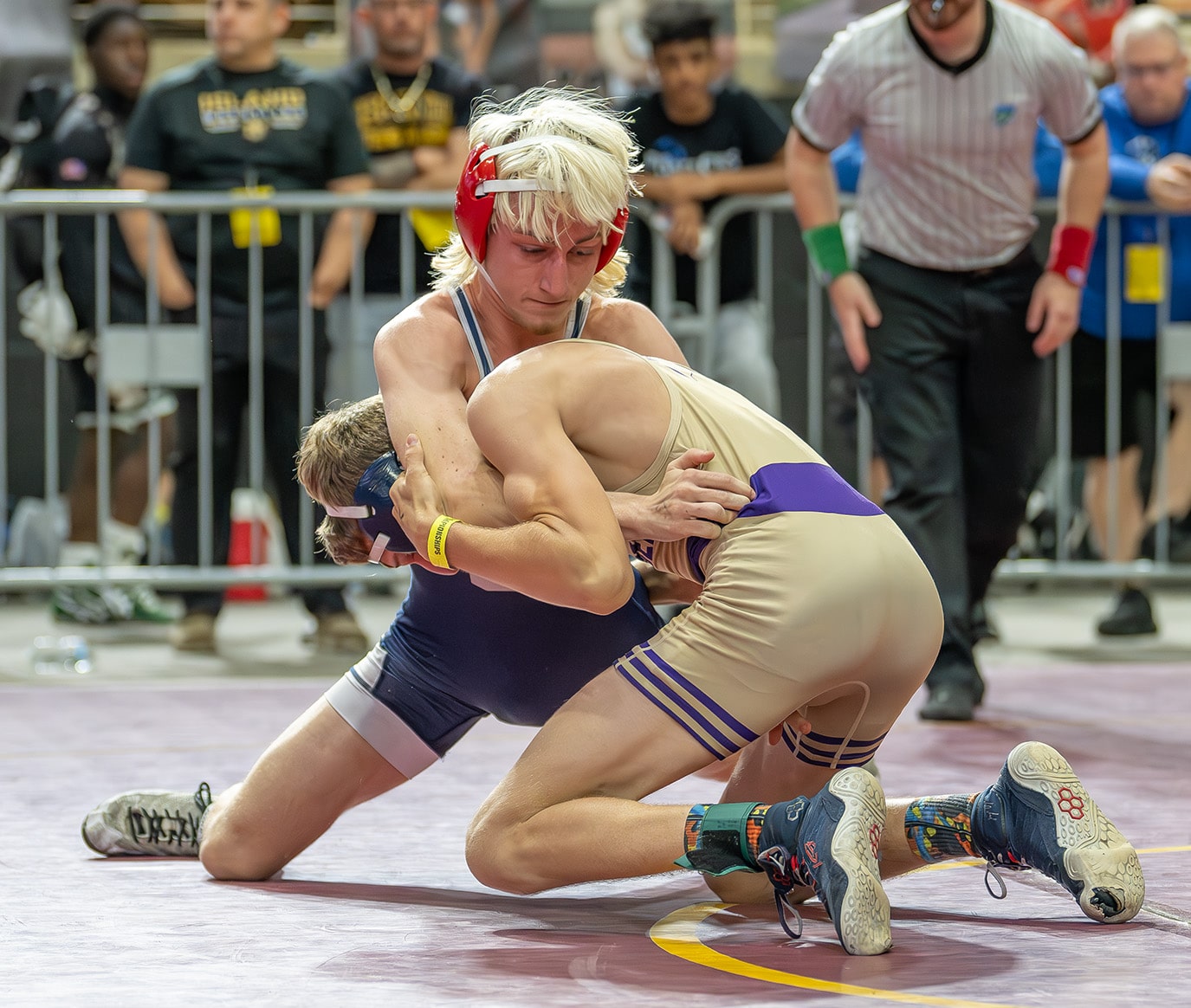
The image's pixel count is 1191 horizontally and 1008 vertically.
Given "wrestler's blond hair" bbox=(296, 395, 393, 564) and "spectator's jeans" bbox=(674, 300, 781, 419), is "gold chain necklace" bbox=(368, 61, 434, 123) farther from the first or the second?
"wrestler's blond hair" bbox=(296, 395, 393, 564)

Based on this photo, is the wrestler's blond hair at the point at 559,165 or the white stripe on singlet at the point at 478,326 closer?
the wrestler's blond hair at the point at 559,165

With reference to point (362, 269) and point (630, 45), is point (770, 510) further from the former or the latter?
point (630, 45)

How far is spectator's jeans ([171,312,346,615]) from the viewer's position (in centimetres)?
629

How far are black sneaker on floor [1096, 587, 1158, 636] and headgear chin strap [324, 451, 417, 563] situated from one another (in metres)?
4.12

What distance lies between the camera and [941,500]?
486 centimetres

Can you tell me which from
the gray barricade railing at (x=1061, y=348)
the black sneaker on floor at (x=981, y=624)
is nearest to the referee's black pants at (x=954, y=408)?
the black sneaker on floor at (x=981, y=624)

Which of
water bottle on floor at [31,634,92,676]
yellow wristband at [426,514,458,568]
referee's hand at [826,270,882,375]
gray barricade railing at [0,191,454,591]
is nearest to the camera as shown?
yellow wristband at [426,514,458,568]

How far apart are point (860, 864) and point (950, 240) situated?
2893 mm

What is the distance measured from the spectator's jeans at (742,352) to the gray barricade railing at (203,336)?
3.30 feet

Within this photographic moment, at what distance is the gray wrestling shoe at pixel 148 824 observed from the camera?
338 centimetres

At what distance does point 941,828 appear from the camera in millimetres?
2707

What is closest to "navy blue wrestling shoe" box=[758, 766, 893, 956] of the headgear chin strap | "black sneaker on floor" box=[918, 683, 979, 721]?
the headgear chin strap

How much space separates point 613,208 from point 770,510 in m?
0.54

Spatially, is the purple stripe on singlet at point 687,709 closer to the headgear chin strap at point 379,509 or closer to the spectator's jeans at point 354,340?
the headgear chin strap at point 379,509
